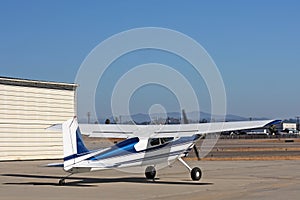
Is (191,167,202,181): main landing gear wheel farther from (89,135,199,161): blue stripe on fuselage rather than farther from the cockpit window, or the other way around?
the cockpit window

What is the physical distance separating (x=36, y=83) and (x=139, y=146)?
76.4 ft

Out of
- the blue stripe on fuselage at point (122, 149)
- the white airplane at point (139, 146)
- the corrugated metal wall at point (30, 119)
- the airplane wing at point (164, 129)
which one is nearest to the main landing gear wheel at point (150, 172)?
the white airplane at point (139, 146)

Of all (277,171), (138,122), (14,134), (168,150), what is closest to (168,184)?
(168,150)

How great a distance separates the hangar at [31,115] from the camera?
Result: 42219 millimetres

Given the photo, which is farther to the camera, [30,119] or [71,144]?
[30,119]

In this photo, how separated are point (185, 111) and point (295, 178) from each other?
216 inches

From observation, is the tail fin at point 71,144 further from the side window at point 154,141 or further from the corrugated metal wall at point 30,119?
the corrugated metal wall at point 30,119

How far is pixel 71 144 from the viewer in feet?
70.7

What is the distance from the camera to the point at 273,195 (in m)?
18.2

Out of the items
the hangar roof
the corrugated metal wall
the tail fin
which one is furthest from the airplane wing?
the hangar roof

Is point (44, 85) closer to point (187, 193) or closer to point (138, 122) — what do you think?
point (138, 122)

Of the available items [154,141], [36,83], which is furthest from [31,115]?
[154,141]

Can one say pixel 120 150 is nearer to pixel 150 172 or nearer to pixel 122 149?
pixel 122 149

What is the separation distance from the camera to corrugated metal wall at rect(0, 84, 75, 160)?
42.2 meters
